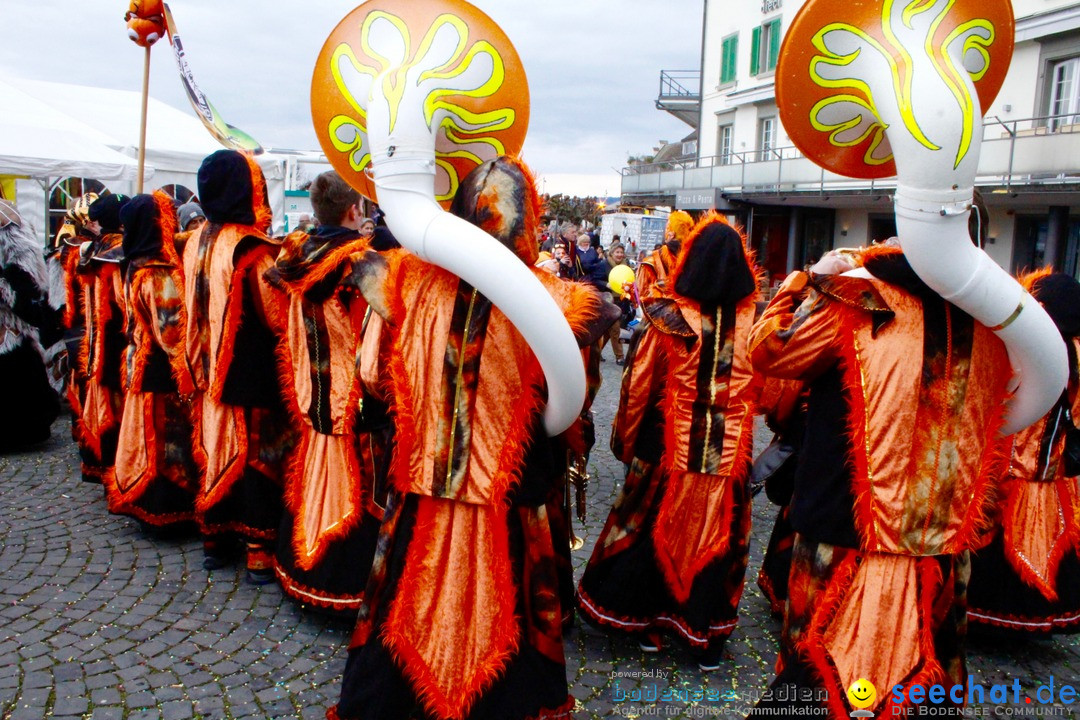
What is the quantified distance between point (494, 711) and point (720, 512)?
135 cm

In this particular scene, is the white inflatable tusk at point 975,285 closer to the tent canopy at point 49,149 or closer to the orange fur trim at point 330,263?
the orange fur trim at point 330,263

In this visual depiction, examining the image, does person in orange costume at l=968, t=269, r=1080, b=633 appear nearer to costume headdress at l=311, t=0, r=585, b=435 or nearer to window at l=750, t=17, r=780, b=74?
costume headdress at l=311, t=0, r=585, b=435

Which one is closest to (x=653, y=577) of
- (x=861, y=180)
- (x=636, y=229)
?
(x=861, y=180)

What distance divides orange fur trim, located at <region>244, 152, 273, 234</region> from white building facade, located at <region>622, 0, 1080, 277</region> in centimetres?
676

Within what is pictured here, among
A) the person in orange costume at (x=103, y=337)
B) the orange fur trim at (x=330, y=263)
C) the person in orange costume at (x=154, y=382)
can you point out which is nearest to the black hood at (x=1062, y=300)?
the orange fur trim at (x=330, y=263)

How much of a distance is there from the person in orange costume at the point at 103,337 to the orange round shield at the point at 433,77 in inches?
115

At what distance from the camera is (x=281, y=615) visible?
3801mm

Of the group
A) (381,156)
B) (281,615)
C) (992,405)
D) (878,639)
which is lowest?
(281,615)

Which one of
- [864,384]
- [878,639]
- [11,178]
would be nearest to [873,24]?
[864,384]

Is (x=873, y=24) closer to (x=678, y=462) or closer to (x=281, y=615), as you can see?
(x=678, y=462)

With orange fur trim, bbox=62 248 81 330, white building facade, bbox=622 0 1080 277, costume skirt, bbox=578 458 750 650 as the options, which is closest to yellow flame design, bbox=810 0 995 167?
costume skirt, bbox=578 458 750 650

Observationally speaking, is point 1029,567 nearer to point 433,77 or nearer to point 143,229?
point 433,77

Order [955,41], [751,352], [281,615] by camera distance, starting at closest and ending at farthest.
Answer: [955,41] → [751,352] → [281,615]

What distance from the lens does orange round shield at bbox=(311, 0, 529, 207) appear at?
Result: 237cm
